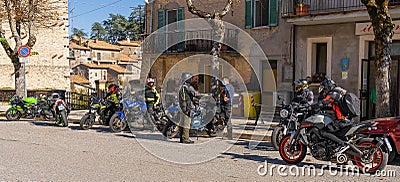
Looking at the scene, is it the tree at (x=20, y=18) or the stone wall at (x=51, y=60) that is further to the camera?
the stone wall at (x=51, y=60)

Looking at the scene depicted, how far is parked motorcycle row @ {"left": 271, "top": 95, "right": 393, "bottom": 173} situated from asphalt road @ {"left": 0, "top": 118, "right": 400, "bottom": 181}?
9.9 inches

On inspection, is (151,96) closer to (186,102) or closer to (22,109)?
(186,102)

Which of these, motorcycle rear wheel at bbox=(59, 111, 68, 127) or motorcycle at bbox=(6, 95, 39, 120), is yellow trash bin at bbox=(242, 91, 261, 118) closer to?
motorcycle rear wheel at bbox=(59, 111, 68, 127)

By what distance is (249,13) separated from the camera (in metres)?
16.9

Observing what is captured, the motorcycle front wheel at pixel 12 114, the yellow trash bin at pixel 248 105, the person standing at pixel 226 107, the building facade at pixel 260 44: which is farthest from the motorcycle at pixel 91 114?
the building facade at pixel 260 44

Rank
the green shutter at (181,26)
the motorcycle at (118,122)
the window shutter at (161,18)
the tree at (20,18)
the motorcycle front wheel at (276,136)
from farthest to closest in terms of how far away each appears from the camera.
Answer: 1. the window shutter at (161,18)
2. the green shutter at (181,26)
3. the tree at (20,18)
4. the motorcycle at (118,122)
5. the motorcycle front wheel at (276,136)

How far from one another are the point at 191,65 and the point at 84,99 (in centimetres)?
665

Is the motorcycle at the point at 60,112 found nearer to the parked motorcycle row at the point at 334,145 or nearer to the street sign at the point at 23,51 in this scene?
the street sign at the point at 23,51

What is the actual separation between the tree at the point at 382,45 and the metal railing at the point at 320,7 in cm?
393

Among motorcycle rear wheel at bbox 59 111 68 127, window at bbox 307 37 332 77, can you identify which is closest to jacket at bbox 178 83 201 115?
motorcycle rear wheel at bbox 59 111 68 127

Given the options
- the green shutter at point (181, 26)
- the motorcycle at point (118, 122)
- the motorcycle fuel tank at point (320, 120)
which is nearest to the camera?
the motorcycle fuel tank at point (320, 120)

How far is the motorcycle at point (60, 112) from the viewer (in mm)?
13352

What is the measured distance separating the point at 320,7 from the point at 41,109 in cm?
1065

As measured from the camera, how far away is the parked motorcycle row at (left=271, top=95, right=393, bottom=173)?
688 cm
